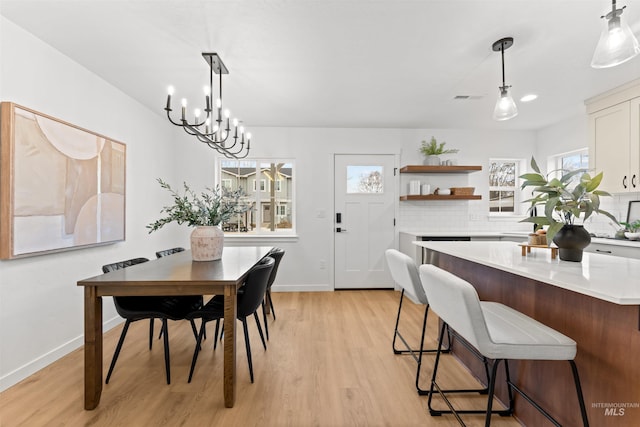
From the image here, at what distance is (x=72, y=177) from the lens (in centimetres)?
243

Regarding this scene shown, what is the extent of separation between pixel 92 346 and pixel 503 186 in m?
5.29

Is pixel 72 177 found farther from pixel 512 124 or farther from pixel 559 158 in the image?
pixel 559 158

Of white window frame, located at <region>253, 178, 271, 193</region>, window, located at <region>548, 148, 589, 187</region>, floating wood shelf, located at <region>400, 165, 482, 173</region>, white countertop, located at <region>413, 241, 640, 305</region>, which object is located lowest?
white countertop, located at <region>413, 241, 640, 305</region>

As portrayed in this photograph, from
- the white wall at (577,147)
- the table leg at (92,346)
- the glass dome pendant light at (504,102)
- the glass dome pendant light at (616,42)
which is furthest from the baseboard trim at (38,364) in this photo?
the white wall at (577,147)

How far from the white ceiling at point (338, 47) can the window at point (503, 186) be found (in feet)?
4.19

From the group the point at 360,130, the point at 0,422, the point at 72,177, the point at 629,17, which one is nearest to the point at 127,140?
the point at 72,177

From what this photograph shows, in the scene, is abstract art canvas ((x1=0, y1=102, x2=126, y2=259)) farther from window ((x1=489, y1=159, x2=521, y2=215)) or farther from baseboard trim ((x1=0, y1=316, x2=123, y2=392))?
window ((x1=489, y1=159, x2=521, y2=215))

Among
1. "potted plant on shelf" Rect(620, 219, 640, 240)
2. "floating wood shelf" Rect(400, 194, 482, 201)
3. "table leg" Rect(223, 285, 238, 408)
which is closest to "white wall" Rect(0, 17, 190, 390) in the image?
"table leg" Rect(223, 285, 238, 408)

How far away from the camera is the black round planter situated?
5.03 ft

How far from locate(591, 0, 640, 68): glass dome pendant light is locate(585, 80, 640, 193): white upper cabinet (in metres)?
2.10

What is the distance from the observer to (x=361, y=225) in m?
4.49

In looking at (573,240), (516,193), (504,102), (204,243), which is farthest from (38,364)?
(516,193)

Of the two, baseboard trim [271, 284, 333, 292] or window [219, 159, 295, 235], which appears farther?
window [219, 159, 295, 235]

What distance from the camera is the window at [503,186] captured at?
4664 mm
